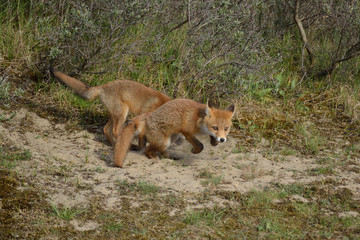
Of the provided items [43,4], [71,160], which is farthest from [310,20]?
[71,160]

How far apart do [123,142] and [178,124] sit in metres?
0.83

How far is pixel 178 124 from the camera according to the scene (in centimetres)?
642

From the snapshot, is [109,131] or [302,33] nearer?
[109,131]

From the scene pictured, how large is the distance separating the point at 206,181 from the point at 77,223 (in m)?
1.72

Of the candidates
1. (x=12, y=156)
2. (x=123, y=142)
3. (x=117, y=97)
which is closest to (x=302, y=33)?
(x=117, y=97)

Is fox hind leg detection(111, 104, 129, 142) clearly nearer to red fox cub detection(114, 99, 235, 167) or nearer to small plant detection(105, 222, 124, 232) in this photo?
red fox cub detection(114, 99, 235, 167)

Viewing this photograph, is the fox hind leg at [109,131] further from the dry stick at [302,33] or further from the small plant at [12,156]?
the dry stick at [302,33]

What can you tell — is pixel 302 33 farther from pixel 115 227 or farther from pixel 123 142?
pixel 115 227

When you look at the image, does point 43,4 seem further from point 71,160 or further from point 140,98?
point 71,160

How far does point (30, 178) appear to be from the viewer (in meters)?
5.05

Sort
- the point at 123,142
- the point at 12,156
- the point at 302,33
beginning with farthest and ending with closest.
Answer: the point at 302,33 → the point at 123,142 → the point at 12,156

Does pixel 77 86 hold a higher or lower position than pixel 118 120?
higher

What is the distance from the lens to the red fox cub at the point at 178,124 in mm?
6340

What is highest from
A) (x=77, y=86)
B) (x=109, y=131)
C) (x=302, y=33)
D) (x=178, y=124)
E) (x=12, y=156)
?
(x=302, y=33)
